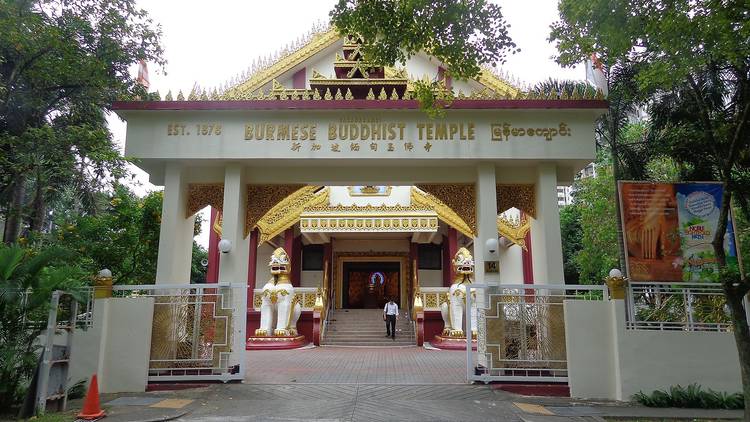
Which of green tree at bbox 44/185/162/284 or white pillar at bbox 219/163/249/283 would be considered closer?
white pillar at bbox 219/163/249/283

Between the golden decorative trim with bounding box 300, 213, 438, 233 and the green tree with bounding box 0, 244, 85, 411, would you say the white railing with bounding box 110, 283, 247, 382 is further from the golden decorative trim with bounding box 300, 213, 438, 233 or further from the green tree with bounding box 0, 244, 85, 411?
the golden decorative trim with bounding box 300, 213, 438, 233

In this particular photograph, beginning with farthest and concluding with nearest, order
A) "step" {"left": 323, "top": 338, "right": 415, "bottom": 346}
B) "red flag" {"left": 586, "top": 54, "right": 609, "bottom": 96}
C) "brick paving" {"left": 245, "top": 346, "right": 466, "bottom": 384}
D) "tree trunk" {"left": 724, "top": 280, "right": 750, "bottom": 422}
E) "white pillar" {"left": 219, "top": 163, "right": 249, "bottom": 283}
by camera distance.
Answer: "step" {"left": 323, "top": 338, "right": 415, "bottom": 346}, "red flag" {"left": 586, "top": 54, "right": 609, "bottom": 96}, "white pillar" {"left": 219, "top": 163, "right": 249, "bottom": 283}, "brick paving" {"left": 245, "top": 346, "right": 466, "bottom": 384}, "tree trunk" {"left": 724, "top": 280, "right": 750, "bottom": 422}

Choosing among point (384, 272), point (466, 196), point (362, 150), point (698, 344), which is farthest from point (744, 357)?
point (384, 272)

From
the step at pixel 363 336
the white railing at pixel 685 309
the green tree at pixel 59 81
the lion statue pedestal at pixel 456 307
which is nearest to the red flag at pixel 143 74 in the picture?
the green tree at pixel 59 81

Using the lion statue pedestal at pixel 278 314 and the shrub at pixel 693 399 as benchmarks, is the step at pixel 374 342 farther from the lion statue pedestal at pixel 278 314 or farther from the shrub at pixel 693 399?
the shrub at pixel 693 399

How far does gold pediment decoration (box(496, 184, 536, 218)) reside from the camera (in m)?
8.67

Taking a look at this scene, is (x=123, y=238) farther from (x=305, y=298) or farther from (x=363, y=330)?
(x=363, y=330)

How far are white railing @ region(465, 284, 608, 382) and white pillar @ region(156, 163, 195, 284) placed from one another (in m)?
4.56

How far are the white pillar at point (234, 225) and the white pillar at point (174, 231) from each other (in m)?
0.74

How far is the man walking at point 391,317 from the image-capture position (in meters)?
13.7

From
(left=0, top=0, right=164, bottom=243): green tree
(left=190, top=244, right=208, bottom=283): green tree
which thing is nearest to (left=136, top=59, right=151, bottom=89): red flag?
(left=0, top=0, right=164, bottom=243): green tree

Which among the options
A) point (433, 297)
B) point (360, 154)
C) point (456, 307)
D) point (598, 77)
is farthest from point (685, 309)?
point (433, 297)

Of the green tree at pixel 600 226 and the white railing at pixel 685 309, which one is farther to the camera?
the green tree at pixel 600 226

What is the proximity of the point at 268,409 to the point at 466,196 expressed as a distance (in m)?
4.56
